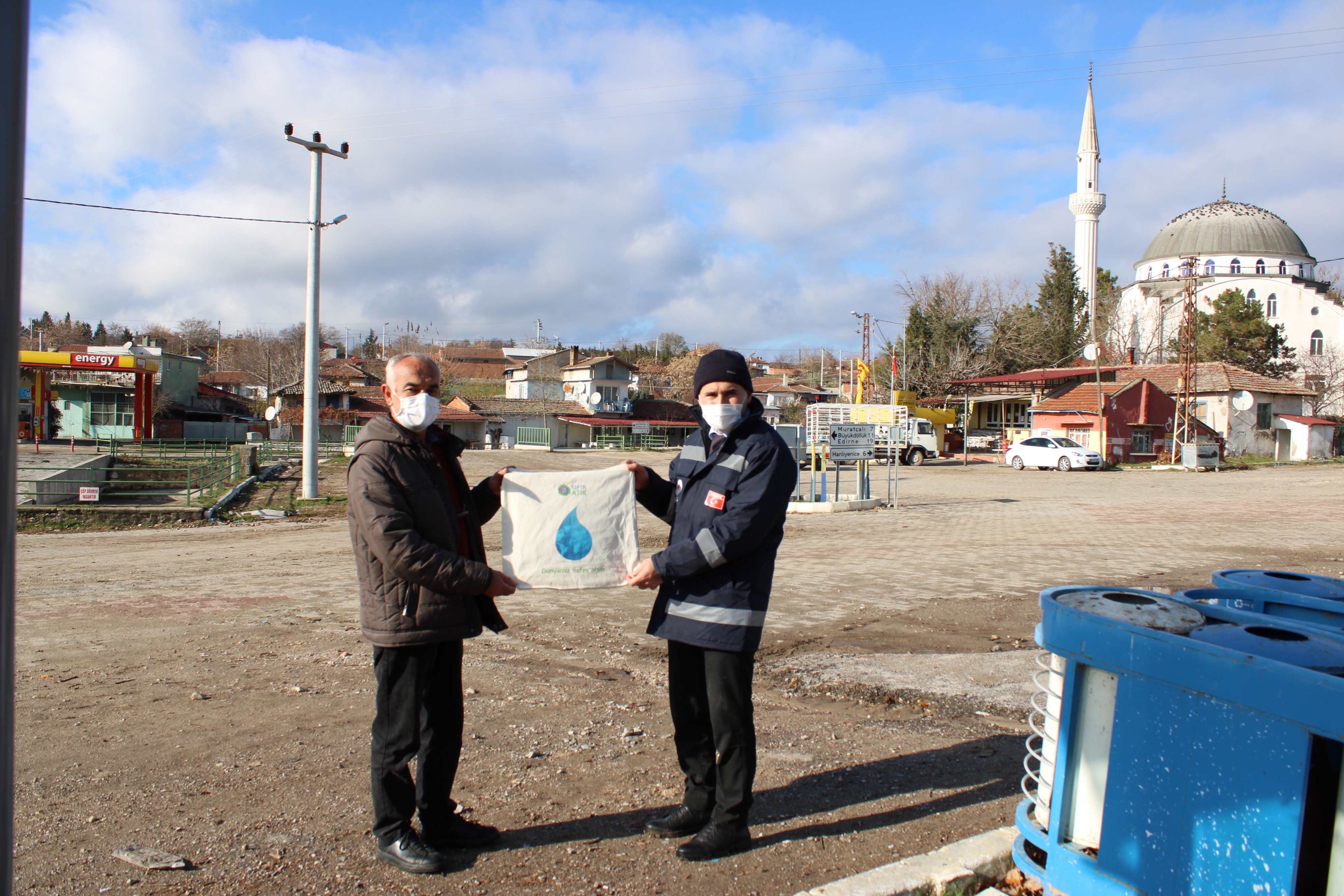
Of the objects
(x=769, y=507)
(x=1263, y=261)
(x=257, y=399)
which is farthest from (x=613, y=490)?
(x=1263, y=261)

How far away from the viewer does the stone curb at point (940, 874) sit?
9.58ft

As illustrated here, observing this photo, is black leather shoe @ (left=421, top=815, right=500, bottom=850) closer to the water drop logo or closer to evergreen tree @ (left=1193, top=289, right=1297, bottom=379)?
the water drop logo

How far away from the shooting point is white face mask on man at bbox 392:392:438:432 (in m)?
3.19

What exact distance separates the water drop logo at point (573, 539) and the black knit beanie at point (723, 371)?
741 millimetres

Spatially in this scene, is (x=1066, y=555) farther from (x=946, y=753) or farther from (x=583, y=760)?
(x=583, y=760)

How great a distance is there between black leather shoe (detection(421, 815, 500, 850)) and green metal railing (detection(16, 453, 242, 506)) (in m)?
19.0

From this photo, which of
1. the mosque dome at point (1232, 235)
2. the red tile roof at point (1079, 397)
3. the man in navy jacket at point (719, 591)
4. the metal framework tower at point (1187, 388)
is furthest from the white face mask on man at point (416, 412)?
the mosque dome at point (1232, 235)

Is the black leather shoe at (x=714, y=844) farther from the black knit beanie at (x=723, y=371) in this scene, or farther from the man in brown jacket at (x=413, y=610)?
the black knit beanie at (x=723, y=371)

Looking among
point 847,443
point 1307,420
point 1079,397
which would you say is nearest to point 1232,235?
point 1307,420

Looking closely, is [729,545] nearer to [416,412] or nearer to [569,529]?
[569,529]

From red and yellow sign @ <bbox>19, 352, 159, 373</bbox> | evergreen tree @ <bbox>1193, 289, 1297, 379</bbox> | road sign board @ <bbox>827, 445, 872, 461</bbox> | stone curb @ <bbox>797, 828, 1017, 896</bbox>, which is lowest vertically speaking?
stone curb @ <bbox>797, 828, 1017, 896</bbox>

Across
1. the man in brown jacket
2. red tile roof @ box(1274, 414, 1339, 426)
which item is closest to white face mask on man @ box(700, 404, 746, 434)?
the man in brown jacket

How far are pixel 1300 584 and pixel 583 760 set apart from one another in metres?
3.23

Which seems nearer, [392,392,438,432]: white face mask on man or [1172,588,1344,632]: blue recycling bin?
[1172,588,1344,632]: blue recycling bin
